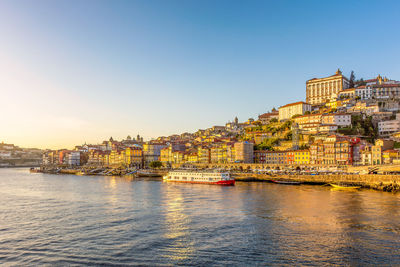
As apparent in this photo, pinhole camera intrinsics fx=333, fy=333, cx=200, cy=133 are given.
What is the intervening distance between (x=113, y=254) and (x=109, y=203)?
15313 mm

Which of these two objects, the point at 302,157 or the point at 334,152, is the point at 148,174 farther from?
the point at 334,152

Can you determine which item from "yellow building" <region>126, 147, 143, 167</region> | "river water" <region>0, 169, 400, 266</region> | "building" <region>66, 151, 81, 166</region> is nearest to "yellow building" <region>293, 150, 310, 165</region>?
"river water" <region>0, 169, 400, 266</region>

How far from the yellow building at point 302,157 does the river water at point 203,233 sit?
105 ft

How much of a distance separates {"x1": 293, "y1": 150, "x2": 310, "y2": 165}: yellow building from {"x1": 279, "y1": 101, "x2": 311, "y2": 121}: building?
1090 inches

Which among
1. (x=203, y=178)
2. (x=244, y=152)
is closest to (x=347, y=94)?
(x=244, y=152)

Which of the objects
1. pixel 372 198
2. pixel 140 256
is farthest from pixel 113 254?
pixel 372 198

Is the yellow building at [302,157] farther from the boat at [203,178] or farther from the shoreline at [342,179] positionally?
the boat at [203,178]

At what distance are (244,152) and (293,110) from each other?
28168 millimetres

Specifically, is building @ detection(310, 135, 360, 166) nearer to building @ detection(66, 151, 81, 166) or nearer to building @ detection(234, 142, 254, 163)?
building @ detection(234, 142, 254, 163)

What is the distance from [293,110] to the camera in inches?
3585

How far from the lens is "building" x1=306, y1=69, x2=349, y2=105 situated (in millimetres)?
98562

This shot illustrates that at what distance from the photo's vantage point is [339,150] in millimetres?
57594

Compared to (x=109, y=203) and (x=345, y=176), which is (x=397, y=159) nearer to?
(x=345, y=176)

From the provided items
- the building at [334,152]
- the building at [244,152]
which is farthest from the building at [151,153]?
the building at [334,152]
